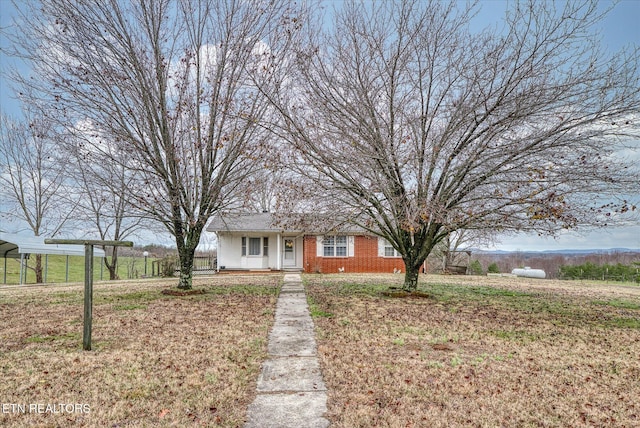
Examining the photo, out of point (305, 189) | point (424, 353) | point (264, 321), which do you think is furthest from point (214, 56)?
point (424, 353)

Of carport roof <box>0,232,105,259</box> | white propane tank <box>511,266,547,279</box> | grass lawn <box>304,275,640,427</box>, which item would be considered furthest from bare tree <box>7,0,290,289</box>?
white propane tank <box>511,266,547,279</box>

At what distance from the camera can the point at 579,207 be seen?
8875mm

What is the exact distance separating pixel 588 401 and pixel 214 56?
1124 cm

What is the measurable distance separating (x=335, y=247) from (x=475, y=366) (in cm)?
1808

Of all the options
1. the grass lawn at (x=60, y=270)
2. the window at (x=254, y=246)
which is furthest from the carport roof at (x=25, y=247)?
the window at (x=254, y=246)

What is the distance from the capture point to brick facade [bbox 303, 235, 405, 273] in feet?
75.5

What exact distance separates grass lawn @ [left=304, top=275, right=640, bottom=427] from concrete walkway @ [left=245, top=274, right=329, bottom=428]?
150 mm

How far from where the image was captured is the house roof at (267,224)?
36.3 ft

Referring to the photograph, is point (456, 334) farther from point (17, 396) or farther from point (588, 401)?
point (17, 396)

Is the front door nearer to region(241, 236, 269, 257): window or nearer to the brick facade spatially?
the brick facade

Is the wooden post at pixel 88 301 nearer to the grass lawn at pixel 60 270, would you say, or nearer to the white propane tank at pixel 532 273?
the grass lawn at pixel 60 270

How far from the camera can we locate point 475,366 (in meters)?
5.09

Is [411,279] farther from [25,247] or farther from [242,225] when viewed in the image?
[25,247]

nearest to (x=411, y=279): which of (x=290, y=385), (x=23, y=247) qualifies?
(x=290, y=385)
